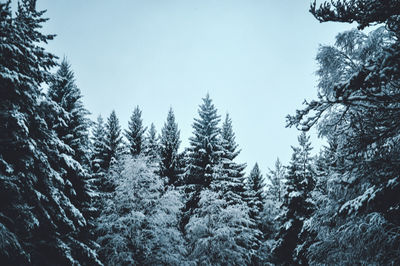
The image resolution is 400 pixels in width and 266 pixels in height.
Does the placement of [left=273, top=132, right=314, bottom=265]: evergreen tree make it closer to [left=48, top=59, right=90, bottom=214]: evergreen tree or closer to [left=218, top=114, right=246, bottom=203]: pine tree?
[left=218, top=114, right=246, bottom=203]: pine tree

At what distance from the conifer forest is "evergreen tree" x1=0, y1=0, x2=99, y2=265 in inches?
1.5

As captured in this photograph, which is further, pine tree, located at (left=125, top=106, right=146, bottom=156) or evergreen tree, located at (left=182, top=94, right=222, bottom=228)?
pine tree, located at (left=125, top=106, right=146, bottom=156)

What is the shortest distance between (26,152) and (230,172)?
48.6 feet

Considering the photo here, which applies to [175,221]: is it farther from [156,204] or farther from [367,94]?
[367,94]

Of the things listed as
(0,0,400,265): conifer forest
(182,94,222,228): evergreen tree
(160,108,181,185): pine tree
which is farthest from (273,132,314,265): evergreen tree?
(160,108,181,185): pine tree

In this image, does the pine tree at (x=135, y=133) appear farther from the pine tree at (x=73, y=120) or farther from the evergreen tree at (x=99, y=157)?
the pine tree at (x=73, y=120)

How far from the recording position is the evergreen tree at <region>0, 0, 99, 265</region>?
25.1 feet

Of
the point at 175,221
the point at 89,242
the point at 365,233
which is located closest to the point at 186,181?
the point at 175,221

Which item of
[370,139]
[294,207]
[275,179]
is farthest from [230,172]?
[275,179]

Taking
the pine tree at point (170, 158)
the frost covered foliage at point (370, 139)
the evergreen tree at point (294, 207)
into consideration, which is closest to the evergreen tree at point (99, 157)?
the pine tree at point (170, 158)

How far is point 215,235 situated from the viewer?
15711 millimetres

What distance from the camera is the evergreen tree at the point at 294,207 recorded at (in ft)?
63.0

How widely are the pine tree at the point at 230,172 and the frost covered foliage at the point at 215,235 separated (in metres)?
2.04

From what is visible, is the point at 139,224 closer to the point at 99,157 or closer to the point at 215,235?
Answer: the point at 215,235
